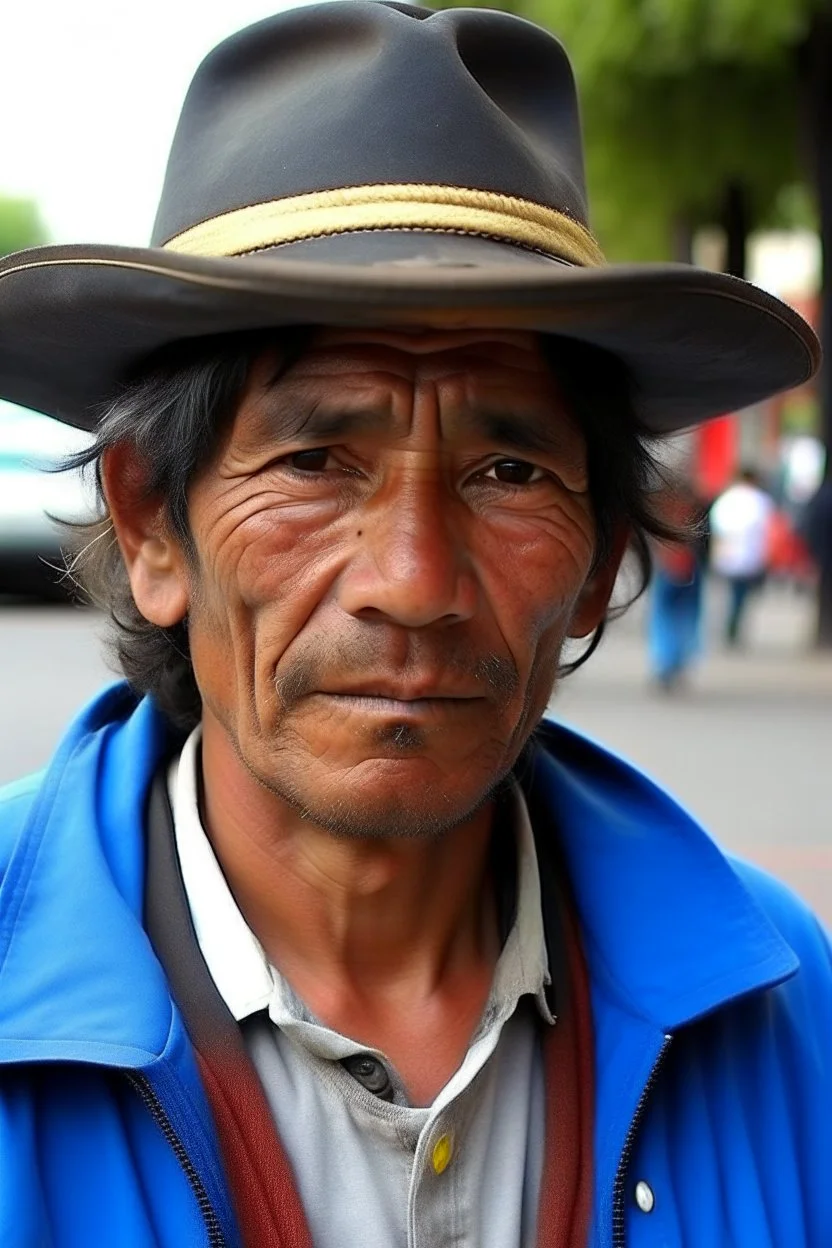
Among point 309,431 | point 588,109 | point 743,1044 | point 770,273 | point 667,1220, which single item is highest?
point 770,273

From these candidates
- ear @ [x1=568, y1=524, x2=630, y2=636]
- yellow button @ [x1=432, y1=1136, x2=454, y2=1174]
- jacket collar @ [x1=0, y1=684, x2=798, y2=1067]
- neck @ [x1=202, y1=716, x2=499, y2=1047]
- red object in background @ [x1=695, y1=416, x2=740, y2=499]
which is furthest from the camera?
red object in background @ [x1=695, y1=416, x2=740, y2=499]

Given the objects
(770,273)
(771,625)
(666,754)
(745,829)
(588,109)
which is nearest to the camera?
(745,829)

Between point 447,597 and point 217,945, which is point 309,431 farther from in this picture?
point 217,945

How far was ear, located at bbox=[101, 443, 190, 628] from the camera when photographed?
1.98 meters

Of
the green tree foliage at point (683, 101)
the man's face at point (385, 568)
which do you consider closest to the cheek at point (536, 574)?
the man's face at point (385, 568)

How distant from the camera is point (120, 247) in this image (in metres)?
1.66

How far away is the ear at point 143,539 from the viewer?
6.51 feet

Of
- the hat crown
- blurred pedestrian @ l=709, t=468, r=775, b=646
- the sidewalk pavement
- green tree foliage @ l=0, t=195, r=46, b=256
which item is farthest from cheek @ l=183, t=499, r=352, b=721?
green tree foliage @ l=0, t=195, r=46, b=256

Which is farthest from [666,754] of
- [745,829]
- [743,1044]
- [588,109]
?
[743,1044]

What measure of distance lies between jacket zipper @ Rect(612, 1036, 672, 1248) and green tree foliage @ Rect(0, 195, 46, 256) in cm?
8040

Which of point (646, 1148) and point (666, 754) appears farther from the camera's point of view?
point (666, 754)

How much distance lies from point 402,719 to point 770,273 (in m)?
49.2

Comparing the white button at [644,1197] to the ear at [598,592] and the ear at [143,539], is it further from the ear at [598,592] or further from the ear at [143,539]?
the ear at [143,539]

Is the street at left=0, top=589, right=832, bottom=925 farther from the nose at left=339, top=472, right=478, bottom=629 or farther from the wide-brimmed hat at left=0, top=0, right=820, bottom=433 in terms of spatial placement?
the nose at left=339, top=472, right=478, bottom=629
